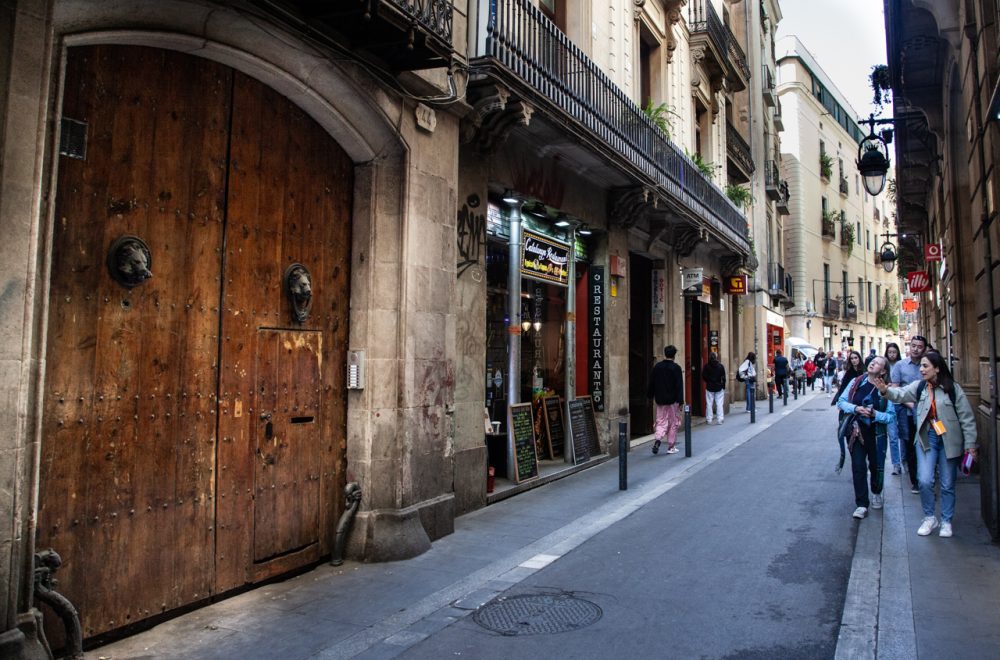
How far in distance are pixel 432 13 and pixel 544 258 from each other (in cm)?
514

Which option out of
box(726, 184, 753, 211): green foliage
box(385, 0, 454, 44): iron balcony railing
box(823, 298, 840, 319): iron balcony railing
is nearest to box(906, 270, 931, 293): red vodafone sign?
box(726, 184, 753, 211): green foliage

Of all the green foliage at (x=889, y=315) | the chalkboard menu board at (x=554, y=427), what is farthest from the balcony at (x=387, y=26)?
the green foliage at (x=889, y=315)

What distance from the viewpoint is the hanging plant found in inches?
547

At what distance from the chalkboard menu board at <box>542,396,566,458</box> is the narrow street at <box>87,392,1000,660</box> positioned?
251 cm

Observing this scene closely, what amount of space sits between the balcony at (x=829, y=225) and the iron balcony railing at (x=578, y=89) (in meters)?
31.0

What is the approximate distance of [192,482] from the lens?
5078mm

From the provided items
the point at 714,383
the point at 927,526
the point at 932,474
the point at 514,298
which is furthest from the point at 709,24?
the point at 927,526

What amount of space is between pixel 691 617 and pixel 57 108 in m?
5.15

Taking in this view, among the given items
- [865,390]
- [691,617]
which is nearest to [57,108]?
[691,617]

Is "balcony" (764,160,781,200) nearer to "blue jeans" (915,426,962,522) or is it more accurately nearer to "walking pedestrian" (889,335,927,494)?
"walking pedestrian" (889,335,927,494)

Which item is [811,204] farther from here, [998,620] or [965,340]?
[998,620]

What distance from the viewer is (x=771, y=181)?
3081 centimetres

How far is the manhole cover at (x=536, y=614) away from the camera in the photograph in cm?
471

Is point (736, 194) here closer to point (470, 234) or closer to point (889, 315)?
point (470, 234)
